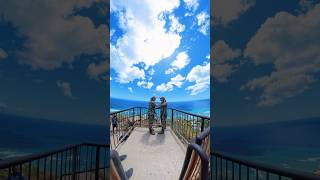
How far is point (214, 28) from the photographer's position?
114 inches

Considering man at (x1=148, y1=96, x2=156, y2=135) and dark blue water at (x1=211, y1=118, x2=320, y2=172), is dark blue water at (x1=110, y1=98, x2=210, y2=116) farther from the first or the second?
dark blue water at (x1=211, y1=118, x2=320, y2=172)

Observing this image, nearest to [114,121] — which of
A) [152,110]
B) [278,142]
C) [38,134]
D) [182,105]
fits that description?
[152,110]

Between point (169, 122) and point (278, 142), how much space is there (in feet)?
3.56

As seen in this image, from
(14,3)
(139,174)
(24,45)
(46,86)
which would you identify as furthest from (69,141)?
(14,3)

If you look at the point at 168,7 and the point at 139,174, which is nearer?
the point at 139,174

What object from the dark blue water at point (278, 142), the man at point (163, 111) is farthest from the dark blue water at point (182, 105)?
the dark blue water at point (278, 142)

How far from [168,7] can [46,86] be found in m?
1.66

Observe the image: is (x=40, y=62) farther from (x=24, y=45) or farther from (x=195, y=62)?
(x=195, y=62)

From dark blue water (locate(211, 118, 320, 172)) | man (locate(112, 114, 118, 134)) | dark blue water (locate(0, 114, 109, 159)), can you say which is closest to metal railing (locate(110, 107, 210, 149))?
man (locate(112, 114, 118, 134))

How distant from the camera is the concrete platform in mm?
2205

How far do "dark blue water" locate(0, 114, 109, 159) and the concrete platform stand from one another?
0.81 meters

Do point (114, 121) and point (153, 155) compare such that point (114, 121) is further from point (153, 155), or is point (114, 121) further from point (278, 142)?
point (278, 142)

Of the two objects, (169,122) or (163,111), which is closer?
(163,111)

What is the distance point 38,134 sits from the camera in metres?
3.12
